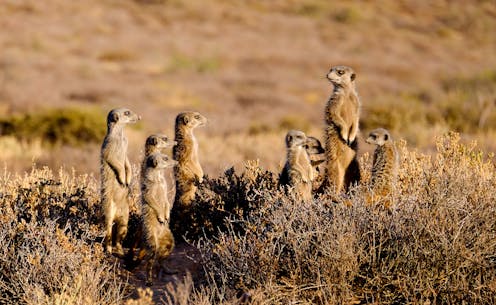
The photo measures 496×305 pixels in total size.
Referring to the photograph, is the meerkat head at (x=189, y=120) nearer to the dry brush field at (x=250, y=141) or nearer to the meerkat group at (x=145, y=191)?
the meerkat group at (x=145, y=191)

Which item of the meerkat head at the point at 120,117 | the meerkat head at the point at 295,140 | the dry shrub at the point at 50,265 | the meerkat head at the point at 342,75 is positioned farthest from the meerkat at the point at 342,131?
the dry shrub at the point at 50,265

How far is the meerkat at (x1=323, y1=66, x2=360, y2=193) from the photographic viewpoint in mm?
7102

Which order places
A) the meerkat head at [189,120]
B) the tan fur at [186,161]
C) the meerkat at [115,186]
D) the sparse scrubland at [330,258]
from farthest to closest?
the meerkat head at [189,120]
the tan fur at [186,161]
the meerkat at [115,186]
the sparse scrubland at [330,258]

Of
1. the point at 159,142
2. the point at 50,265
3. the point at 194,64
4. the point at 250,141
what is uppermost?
the point at 159,142

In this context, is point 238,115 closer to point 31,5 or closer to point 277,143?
point 277,143

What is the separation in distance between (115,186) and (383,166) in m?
2.51

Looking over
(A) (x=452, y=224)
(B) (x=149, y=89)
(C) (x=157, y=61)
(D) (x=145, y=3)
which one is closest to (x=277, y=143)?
(B) (x=149, y=89)

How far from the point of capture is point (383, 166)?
6488mm

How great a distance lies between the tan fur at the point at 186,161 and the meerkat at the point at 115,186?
79 cm

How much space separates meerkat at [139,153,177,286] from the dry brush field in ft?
0.90

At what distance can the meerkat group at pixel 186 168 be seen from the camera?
20.2 ft

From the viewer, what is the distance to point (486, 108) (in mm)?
18562

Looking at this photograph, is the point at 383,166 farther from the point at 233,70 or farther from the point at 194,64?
the point at 194,64

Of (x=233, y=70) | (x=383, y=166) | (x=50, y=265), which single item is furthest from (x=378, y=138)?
(x=233, y=70)
